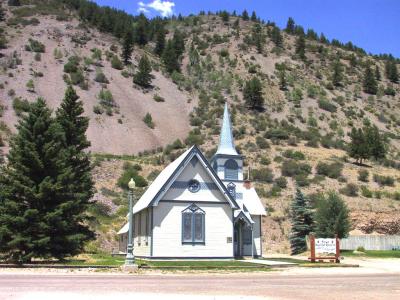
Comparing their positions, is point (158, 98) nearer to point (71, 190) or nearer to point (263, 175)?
point (263, 175)

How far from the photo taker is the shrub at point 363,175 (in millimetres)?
72750

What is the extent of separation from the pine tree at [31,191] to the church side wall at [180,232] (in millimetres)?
7243

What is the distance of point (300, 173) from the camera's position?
7144cm

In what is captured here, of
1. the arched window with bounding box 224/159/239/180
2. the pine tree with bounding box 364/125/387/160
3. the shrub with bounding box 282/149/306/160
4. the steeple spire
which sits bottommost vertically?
the arched window with bounding box 224/159/239/180

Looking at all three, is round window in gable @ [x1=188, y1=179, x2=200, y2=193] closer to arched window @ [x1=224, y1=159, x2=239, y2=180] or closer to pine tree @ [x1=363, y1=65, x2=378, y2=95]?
arched window @ [x1=224, y1=159, x2=239, y2=180]

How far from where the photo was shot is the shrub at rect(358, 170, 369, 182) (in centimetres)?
7275

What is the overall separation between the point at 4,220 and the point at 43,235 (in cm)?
214

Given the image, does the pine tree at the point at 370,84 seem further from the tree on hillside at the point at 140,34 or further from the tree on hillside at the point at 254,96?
the tree on hillside at the point at 140,34

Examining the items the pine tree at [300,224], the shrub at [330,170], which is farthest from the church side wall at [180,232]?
the shrub at [330,170]

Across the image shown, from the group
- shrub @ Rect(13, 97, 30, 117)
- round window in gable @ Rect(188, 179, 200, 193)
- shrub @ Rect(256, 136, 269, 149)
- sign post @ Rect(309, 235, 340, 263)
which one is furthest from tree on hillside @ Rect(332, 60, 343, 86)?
round window in gable @ Rect(188, 179, 200, 193)

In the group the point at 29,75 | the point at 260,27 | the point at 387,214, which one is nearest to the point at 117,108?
the point at 29,75

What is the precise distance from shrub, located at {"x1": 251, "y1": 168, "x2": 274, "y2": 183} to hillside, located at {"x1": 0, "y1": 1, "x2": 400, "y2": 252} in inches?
7.4

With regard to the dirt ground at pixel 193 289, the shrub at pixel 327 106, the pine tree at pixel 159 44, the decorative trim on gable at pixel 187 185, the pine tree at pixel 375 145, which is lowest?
the dirt ground at pixel 193 289

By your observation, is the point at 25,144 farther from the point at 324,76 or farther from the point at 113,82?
the point at 324,76
